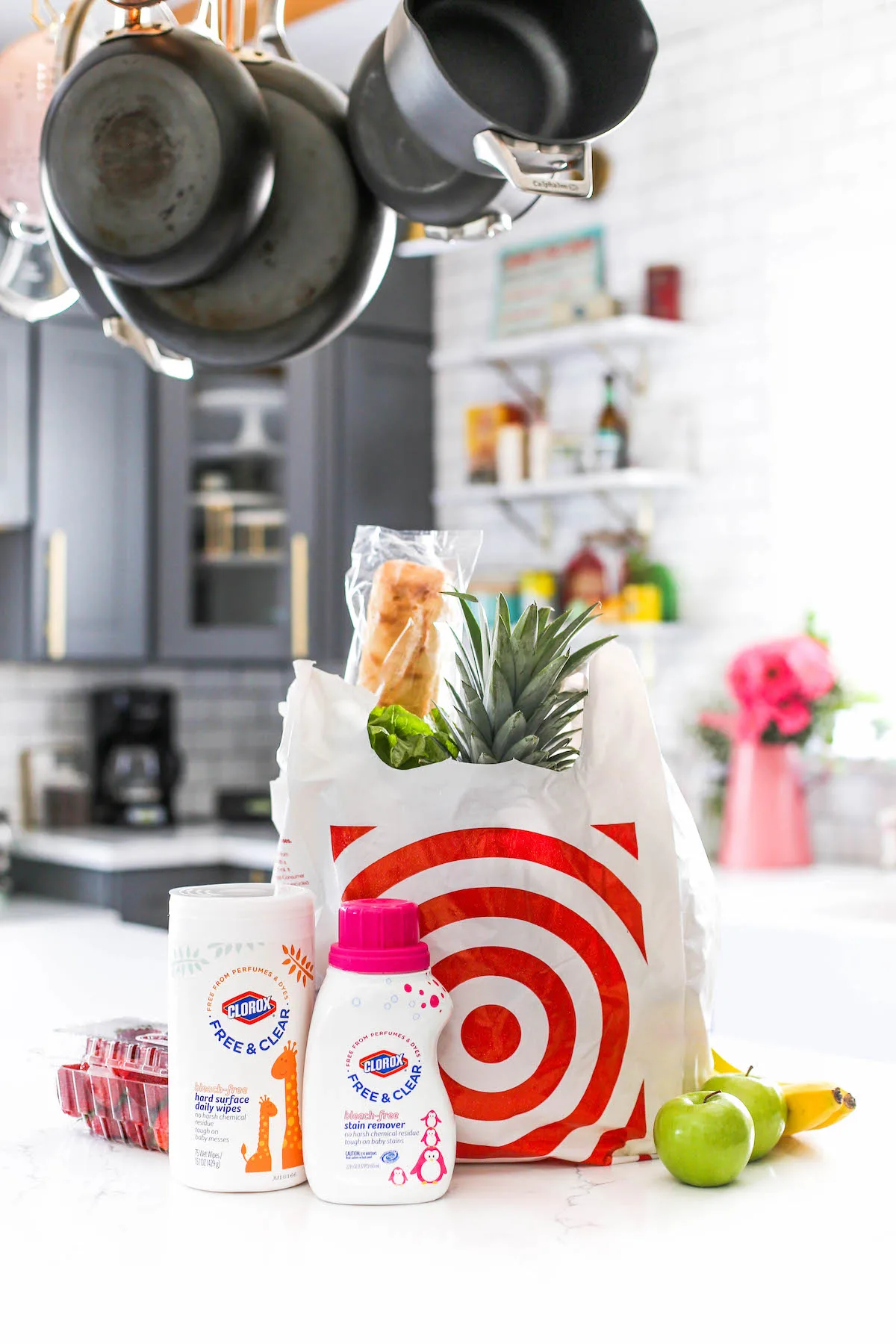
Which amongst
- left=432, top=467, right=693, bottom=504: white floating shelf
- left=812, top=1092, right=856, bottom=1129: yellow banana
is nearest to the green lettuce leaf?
left=812, top=1092, right=856, bottom=1129: yellow banana

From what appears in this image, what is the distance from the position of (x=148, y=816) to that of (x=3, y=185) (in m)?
2.63

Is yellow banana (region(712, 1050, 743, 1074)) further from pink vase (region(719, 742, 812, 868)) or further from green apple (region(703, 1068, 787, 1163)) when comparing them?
pink vase (region(719, 742, 812, 868))

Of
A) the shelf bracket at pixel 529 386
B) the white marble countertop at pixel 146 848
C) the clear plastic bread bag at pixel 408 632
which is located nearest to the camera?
the clear plastic bread bag at pixel 408 632

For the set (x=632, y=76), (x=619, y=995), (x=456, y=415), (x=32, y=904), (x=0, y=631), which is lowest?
(x=32, y=904)

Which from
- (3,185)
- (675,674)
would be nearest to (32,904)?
(675,674)

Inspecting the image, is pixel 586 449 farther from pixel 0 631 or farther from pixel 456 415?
pixel 0 631

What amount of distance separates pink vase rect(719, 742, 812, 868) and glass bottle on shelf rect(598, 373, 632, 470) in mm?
890

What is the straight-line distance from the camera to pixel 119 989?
1.64 m

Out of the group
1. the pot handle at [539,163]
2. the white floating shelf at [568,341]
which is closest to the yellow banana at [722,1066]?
the pot handle at [539,163]

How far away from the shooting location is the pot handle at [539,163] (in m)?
0.96

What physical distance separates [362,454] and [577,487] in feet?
2.29

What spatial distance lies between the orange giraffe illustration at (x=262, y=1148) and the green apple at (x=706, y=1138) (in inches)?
9.7

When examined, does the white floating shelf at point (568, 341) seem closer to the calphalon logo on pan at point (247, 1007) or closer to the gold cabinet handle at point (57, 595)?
the gold cabinet handle at point (57, 595)

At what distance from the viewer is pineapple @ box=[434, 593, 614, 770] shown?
1.01 m
